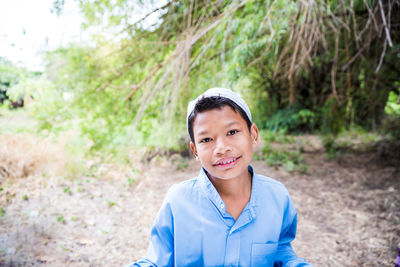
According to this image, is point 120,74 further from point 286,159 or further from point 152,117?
point 286,159

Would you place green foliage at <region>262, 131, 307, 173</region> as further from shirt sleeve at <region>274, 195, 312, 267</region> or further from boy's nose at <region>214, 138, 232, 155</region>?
boy's nose at <region>214, 138, 232, 155</region>

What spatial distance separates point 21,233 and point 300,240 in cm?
297

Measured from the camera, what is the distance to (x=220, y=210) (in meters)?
1.20

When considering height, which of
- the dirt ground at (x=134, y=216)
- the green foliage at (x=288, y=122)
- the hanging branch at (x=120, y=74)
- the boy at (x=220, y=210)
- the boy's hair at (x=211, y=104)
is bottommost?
the dirt ground at (x=134, y=216)

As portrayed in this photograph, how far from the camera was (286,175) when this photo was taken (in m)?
5.02

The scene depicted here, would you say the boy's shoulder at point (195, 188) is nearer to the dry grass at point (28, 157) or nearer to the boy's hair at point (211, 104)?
the boy's hair at point (211, 104)

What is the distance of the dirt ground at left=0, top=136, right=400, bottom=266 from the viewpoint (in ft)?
8.30

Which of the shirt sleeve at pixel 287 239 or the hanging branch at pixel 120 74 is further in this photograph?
the hanging branch at pixel 120 74

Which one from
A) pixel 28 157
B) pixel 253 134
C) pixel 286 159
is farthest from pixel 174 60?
pixel 286 159

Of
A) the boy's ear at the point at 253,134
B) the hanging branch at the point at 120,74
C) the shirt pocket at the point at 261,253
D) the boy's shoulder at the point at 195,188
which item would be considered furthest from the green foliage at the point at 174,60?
the shirt pocket at the point at 261,253

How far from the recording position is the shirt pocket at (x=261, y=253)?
1174 mm

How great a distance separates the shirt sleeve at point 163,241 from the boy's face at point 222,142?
295 millimetres

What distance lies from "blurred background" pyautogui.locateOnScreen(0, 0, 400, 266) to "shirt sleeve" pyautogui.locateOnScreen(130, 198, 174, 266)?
1454mm

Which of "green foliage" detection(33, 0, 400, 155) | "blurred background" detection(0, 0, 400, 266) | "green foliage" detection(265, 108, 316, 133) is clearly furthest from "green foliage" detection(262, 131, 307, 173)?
"green foliage" detection(265, 108, 316, 133)
